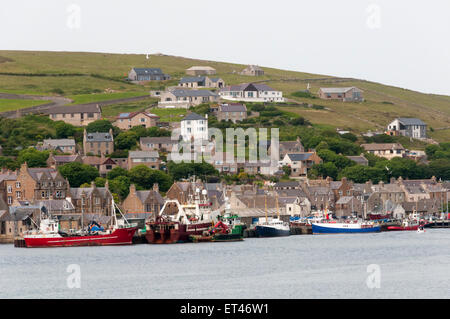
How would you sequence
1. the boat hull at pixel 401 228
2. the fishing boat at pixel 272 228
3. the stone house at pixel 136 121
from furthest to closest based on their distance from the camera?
the stone house at pixel 136 121 < the boat hull at pixel 401 228 < the fishing boat at pixel 272 228

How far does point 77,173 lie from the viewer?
466ft

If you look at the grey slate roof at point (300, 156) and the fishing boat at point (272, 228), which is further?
the grey slate roof at point (300, 156)

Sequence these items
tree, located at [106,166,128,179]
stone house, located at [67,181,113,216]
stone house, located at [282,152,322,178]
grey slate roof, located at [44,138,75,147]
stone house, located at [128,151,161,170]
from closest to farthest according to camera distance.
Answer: stone house, located at [67,181,113,216]
tree, located at [106,166,128,179]
stone house, located at [128,151,161,170]
grey slate roof, located at [44,138,75,147]
stone house, located at [282,152,322,178]

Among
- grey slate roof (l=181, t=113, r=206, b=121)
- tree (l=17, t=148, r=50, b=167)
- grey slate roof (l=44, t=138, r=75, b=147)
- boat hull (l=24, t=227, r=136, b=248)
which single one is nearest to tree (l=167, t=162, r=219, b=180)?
tree (l=17, t=148, r=50, b=167)

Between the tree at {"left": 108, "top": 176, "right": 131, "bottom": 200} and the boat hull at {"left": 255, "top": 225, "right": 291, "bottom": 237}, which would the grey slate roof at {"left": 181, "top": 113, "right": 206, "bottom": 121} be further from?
the boat hull at {"left": 255, "top": 225, "right": 291, "bottom": 237}

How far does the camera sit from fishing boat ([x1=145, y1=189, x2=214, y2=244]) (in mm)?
111562

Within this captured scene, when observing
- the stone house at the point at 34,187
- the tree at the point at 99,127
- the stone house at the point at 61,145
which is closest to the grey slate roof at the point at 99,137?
the stone house at the point at 61,145

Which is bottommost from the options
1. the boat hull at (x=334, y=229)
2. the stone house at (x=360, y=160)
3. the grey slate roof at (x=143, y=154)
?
the boat hull at (x=334, y=229)

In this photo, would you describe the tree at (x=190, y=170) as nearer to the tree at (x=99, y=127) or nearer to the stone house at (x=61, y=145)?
the stone house at (x=61, y=145)

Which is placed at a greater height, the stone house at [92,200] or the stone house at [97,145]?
the stone house at [97,145]

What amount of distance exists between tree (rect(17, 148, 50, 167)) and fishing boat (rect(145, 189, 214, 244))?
106 ft

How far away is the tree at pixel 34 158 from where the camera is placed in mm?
148625

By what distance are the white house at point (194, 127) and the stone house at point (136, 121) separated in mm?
8337

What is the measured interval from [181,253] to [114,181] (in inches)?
1735
